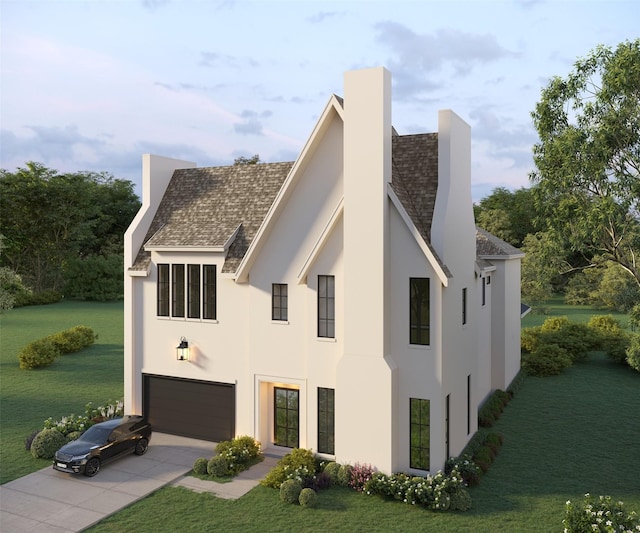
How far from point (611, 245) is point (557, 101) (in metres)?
5.60

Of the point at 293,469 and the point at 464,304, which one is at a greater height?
the point at 464,304

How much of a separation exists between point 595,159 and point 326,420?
12.4m

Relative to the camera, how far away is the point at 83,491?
15859 millimetres

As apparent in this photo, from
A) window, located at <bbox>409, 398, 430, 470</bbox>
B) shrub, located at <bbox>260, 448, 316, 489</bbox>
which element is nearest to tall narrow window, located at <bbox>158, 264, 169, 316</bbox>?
shrub, located at <bbox>260, 448, 316, 489</bbox>

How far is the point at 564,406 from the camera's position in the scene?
79.5ft

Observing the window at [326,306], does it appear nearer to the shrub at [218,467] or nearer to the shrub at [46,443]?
the shrub at [218,467]

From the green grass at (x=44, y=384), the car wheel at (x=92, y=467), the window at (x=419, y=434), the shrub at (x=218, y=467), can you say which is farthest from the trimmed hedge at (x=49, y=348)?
the window at (x=419, y=434)

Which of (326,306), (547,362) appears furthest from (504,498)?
(547,362)

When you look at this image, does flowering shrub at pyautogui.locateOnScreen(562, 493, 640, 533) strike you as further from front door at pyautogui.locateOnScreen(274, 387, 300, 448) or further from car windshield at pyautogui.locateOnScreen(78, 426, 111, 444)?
car windshield at pyautogui.locateOnScreen(78, 426, 111, 444)

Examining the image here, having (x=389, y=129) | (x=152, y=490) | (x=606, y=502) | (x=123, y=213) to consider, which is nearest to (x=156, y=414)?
(x=152, y=490)

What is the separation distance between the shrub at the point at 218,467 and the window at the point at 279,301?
16.2 ft

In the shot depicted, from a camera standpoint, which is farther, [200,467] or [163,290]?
[163,290]

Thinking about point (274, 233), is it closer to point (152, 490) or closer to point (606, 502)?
point (152, 490)

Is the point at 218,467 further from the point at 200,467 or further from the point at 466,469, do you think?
the point at 466,469
